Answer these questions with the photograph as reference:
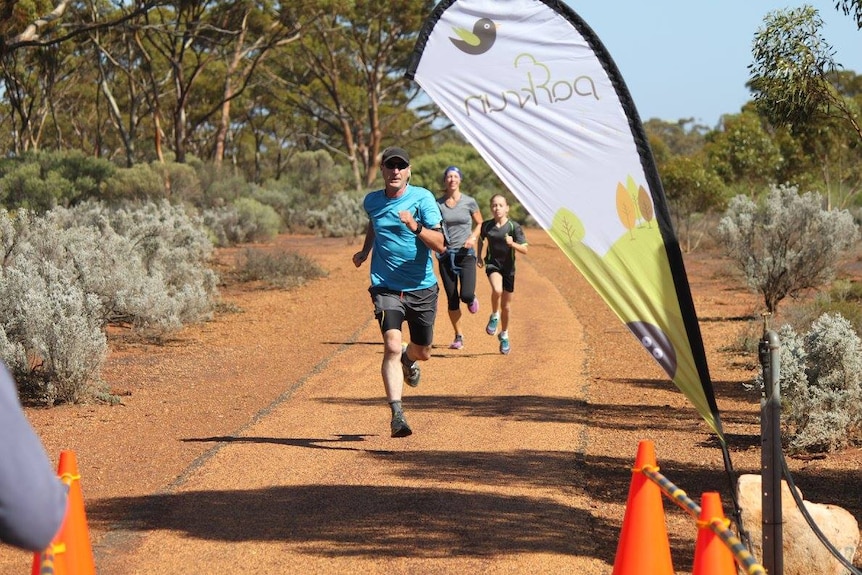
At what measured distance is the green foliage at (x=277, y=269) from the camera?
21.9 metres

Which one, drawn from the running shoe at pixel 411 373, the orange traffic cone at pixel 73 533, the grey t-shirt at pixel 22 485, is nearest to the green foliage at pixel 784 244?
the running shoe at pixel 411 373

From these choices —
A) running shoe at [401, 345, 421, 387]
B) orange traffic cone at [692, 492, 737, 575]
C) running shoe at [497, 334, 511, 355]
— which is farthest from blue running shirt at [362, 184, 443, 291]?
running shoe at [497, 334, 511, 355]

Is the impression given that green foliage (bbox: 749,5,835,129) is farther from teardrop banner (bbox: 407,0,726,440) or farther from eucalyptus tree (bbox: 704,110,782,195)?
eucalyptus tree (bbox: 704,110,782,195)

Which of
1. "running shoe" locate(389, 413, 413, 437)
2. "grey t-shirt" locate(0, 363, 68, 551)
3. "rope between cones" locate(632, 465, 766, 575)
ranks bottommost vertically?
"running shoe" locate(389, 413, 413, 437)

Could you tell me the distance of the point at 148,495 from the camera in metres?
7.48

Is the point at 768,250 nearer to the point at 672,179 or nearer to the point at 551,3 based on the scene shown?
the point at 551,3

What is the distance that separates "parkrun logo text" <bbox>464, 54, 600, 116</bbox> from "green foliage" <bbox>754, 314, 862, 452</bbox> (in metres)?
4.02

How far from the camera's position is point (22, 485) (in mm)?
1967

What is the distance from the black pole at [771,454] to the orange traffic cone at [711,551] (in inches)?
23.4

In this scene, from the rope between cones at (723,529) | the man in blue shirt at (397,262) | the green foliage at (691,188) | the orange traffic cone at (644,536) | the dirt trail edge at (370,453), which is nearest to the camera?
the rope between cones at (723,529)

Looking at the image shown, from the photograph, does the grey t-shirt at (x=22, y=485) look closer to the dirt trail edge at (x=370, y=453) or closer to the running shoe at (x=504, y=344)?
the dirt trail edge at (x=370, y=453)

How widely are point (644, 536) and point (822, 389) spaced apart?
4.74m

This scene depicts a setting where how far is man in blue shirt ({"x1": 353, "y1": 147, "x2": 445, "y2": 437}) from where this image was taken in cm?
856

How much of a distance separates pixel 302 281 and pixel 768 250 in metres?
8.19
